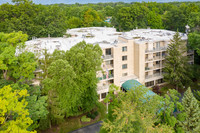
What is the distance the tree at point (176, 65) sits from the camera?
38.6 m

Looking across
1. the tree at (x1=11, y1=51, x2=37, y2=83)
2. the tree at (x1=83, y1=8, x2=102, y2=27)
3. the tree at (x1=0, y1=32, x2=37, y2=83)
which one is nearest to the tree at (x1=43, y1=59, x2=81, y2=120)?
the tree at (x1=11, y1=51, x2=37, y2=83)

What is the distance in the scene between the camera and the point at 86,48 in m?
29.0

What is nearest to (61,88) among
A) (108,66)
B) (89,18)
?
(108,66)

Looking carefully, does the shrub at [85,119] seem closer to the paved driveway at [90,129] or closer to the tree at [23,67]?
the paved driveway at [90,129]

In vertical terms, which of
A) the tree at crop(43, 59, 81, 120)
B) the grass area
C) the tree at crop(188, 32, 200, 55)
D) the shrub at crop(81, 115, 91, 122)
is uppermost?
the tree at crop(188, 32, 200, 55)

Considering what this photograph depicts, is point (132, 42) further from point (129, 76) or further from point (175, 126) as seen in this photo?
point (175, 126)

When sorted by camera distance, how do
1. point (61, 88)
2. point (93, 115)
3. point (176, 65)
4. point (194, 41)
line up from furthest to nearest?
point (194, 41)
point (176, 65)
point (93, 115)
point (61, 88)

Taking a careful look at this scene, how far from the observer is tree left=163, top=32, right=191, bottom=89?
38562 mm

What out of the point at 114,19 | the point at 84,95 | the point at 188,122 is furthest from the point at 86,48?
the point at 114,19

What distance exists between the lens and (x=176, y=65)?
129 ft

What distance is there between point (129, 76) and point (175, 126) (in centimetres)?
1700

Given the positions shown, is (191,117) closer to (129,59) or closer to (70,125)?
(70,125)

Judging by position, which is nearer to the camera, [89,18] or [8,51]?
[8,51]

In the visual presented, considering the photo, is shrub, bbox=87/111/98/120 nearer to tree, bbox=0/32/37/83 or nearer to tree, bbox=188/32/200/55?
tree, bbox=0/32/37/83
